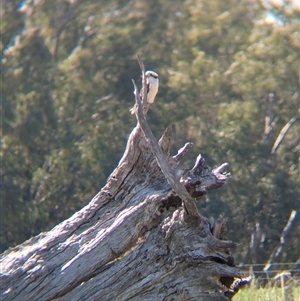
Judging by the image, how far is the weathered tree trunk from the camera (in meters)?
5.38

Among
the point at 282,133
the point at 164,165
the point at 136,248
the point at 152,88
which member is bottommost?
the point at 282,133

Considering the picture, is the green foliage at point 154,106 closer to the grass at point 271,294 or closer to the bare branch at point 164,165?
the grass at point 271,294

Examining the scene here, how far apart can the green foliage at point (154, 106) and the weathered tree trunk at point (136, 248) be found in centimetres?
935

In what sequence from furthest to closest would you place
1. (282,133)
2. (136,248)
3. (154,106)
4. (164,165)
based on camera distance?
1. (154,106)
2. (282,133)
3. (136,248)
4. (164,165)

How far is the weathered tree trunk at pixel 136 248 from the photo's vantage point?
538 cm

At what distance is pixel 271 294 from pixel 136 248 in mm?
1759

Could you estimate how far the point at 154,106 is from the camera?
1677 cm

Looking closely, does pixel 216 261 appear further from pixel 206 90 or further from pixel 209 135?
pixel 206 90

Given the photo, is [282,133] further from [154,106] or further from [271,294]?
[271,294]

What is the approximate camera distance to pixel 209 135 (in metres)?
15.9

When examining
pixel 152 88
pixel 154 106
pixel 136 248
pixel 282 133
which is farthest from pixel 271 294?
pixel 154 106

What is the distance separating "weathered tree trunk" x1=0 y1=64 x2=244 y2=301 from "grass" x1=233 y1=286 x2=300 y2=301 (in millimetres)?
1201

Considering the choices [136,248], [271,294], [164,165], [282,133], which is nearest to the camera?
[164,165]

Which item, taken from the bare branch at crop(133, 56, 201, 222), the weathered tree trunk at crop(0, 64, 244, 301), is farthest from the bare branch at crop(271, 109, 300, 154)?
the bare branch at crop(133, 56, 201, 222)
